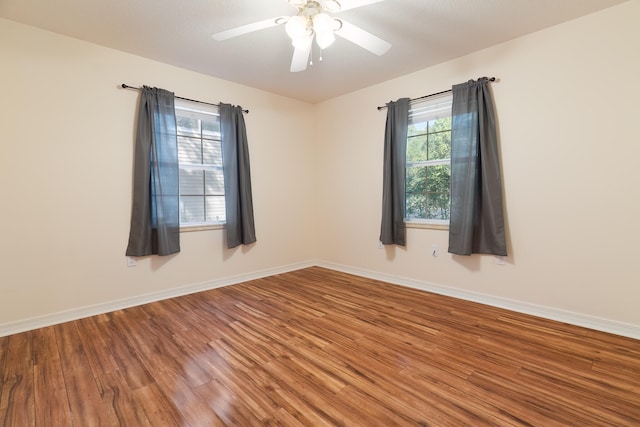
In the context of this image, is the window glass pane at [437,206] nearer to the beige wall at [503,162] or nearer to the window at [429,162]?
the window at [429,162]

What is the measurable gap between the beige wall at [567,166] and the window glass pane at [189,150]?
2.70m

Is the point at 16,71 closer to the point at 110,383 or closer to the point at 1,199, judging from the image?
the point at 1,199

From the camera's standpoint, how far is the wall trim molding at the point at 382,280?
244cm

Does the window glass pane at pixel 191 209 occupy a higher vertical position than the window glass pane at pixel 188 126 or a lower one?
lower

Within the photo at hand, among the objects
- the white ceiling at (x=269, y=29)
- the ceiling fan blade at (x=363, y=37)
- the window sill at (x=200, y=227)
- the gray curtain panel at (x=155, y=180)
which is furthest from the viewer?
the window sill at (x=200, y=227)

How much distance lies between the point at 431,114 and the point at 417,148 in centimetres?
40

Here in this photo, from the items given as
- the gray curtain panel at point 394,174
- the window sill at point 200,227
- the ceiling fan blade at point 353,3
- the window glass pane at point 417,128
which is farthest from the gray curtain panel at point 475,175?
the window sill at point 200,227

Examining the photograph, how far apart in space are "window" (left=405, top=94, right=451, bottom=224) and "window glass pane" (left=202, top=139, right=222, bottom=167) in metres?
2.33

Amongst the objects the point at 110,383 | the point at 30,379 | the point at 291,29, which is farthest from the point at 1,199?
the point at 291,29

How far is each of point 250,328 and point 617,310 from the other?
295 cm

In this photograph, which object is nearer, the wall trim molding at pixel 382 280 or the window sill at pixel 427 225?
the wall trim molding at pixel 382 280

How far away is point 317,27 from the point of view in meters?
1.91

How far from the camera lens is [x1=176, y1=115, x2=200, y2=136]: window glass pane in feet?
11.4

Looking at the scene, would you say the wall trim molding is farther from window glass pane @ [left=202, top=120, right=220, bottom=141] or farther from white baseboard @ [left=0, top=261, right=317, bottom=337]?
window glass pane @ [left=202, top=120, right=220, bottom=141]
